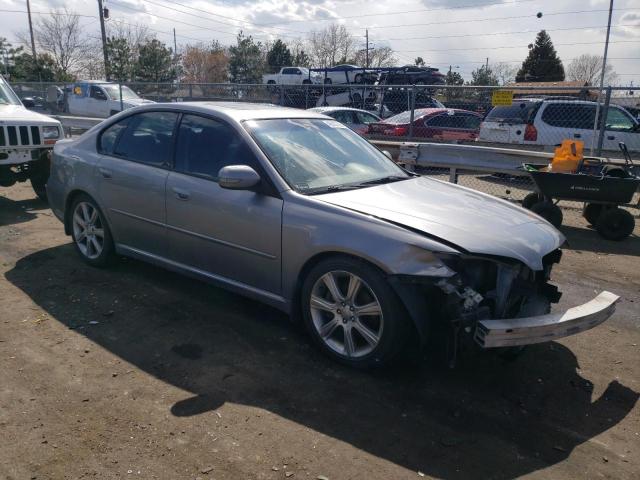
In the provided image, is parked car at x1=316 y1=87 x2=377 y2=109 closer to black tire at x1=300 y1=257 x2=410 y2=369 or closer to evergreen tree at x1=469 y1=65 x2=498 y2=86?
black tire at x1=300 y1=257 x2=410 y2=369

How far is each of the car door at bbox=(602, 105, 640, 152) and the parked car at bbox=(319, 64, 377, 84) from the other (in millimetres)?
16606

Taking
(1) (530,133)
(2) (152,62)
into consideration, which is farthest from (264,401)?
(2) (152,62)

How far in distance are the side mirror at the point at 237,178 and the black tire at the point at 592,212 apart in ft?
18.2

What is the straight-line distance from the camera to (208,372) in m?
3.53

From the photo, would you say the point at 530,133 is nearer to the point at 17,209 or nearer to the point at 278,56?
the point at 17,209

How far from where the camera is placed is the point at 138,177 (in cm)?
474

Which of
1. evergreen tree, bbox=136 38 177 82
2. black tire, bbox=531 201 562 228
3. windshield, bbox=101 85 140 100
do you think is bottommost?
black tire, bbox=531 201 562 228

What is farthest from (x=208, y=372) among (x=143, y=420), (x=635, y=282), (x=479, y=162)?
(x=479, y=162)

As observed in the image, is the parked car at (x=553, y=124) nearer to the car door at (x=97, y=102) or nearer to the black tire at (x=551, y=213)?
the black tire at (x=551, y=213)

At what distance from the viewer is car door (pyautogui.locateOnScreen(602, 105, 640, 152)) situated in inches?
448

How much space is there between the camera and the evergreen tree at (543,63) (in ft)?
190

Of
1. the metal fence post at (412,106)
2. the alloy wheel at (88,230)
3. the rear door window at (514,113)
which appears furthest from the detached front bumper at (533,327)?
the rear door window at (514,113)

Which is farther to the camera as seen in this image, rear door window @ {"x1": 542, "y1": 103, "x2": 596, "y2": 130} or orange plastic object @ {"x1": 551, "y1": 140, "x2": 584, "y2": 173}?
rear door window @ {"x1": 542, "y1": 103, "x2": 596, "y2": 130}

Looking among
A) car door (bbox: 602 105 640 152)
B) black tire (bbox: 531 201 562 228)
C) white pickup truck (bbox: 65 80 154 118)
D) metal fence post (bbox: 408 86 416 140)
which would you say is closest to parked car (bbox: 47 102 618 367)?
black tire (bbox: 531 201 562 228)
